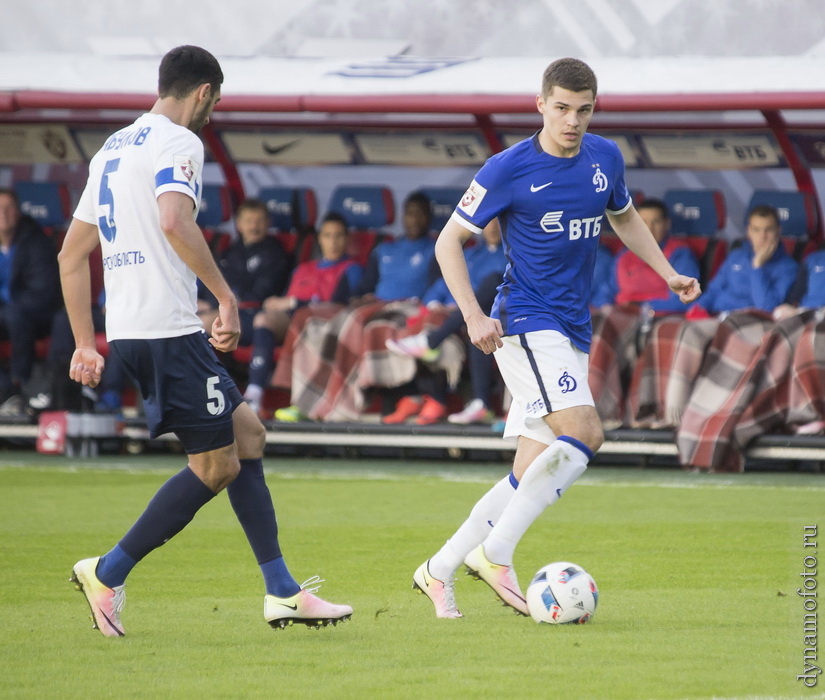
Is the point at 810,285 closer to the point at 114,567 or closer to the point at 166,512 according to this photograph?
the point at 166,512

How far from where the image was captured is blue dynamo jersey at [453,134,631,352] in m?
5.19

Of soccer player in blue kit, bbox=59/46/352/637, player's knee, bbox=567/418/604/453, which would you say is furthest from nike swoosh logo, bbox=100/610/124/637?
player's knee, bbox=567/418/604/453

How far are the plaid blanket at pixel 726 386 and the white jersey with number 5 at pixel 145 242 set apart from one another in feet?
18.4

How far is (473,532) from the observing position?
518 centimetres

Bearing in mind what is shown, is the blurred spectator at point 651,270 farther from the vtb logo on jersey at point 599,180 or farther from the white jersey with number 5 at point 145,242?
the white jersey with number 5 at point 145,242

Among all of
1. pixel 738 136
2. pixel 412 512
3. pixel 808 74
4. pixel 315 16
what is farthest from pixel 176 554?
pixel 315 16

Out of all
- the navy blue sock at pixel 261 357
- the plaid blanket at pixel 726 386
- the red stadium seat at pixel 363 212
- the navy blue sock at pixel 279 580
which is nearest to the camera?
the navy blue sock at pixel 279 580

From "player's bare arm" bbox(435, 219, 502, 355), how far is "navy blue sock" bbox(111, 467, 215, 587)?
1002 millimetres

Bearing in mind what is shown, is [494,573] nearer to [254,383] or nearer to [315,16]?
[254,383]

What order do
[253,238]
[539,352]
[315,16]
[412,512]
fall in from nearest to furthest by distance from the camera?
[539,352] → [412,512] → [253,238] → [315,16]

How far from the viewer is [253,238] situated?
39.9ft

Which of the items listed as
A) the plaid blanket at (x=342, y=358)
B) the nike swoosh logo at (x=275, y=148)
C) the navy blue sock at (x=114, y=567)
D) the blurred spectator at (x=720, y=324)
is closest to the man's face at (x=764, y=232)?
the blurred spectator at (x=720, y=324)

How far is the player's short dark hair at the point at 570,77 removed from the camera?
502 centimetres

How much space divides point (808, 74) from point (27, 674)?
746cm
